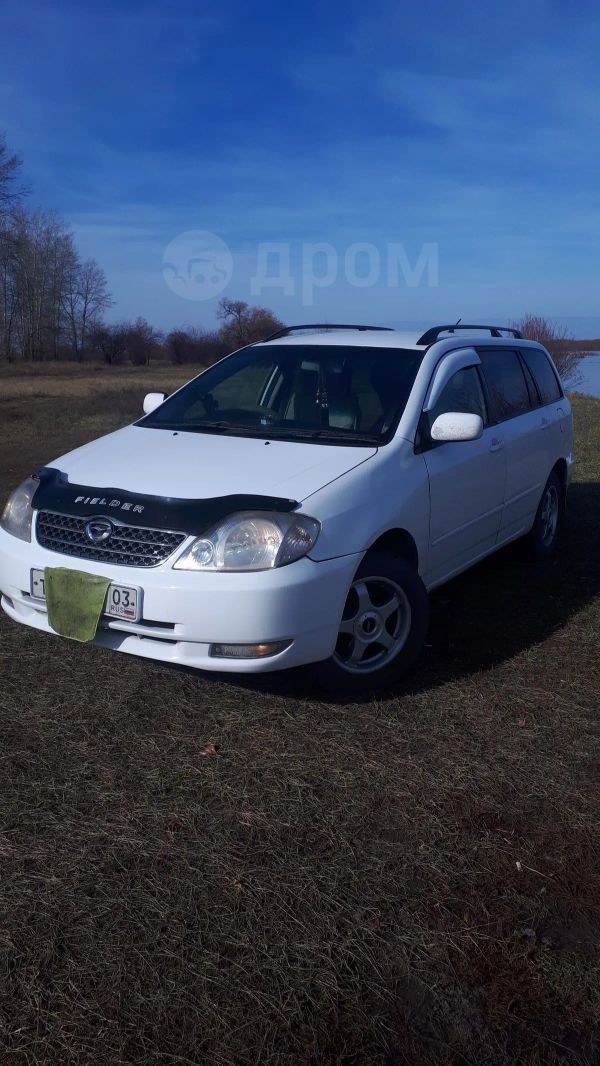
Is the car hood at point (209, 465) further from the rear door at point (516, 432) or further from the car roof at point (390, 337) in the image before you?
the rear door at point (516, 432)

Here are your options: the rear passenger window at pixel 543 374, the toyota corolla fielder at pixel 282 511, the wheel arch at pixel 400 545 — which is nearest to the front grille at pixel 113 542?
the toyota corolla fielder at pixel 282 511

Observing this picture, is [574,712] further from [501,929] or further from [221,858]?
[221,858]

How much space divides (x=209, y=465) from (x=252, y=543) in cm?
72

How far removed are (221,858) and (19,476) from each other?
8.91 meters

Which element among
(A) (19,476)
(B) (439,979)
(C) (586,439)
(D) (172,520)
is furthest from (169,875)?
(C) (586,439)

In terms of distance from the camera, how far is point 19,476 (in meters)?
11.0

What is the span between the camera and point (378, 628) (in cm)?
411

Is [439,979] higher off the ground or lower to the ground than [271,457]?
lower

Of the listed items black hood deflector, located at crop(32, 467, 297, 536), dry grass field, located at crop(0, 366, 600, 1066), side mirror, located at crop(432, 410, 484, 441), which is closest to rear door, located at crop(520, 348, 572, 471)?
side mirror, located at crop(432, 410, 484, 441)

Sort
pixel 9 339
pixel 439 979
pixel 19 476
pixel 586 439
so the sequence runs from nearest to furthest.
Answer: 1. pixel 439 979
2. pixel 19 476
3. pixel 586 439
4. pixel 9 339

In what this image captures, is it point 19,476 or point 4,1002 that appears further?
point 19,476

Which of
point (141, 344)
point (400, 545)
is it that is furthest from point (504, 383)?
point (141, 344)

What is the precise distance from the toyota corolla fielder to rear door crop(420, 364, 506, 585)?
0.01 metres

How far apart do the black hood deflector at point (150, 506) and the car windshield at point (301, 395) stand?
0.88m
